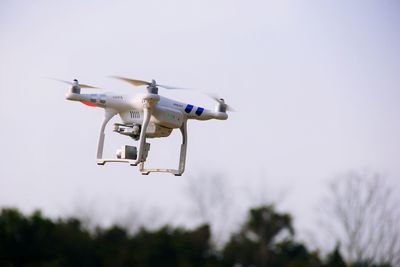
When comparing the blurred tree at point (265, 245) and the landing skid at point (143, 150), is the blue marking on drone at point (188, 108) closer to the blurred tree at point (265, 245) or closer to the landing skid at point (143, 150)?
the landing skid at point (143, 150)

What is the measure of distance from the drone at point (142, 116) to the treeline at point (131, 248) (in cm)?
2019

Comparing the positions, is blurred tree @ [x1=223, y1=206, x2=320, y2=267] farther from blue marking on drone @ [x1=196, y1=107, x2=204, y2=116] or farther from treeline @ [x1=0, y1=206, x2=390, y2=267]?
blue marking on drone @ [x1=196, y1=107, x2=204, y2=116]

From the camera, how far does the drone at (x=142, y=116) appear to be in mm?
19359

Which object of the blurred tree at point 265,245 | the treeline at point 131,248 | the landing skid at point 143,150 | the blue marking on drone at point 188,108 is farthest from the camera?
the blurred tree at point 265,245

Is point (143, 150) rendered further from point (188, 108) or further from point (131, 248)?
point (131, 248)

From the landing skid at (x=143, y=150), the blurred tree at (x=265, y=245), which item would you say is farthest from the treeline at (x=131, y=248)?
→ the landing skid at (x=143, y=150)

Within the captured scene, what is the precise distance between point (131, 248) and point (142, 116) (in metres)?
22.5

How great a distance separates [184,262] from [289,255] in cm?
692

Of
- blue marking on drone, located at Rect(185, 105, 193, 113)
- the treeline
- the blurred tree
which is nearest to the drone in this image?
blue marking on drone, located at Rect(185, 105, 193, 113)

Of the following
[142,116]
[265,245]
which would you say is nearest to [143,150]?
[142,116]

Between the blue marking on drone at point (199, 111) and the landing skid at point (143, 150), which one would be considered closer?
the landing skid at point (143, 150)

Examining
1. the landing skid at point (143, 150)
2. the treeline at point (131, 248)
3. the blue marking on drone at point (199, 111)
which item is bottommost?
the treeline at point (131, 248)

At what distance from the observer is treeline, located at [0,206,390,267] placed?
40.2m

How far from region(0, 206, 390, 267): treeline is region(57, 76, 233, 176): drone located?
20.2 metres
